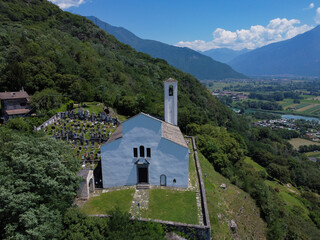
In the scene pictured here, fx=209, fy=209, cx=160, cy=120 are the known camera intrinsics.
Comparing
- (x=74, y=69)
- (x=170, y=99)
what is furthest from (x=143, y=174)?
(x=74, y=69)

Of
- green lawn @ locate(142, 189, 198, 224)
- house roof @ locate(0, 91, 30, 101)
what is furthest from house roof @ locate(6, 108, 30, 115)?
green lawn @ locate(142, 189, 198, 224)

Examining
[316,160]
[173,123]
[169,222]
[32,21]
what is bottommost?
[316,160]

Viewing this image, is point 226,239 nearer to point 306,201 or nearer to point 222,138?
point 222,138

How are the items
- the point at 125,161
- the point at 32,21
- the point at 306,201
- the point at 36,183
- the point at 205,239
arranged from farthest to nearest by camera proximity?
the point at 32,21
the point at 306,201
the point at 125,161
the point at 205,239
the point at 36,183

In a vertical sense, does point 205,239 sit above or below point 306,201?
above

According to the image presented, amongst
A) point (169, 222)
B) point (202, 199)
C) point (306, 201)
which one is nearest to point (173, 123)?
point (202, 199)

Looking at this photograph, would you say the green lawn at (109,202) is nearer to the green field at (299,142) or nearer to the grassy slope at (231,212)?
the grassy slope at (231,212)

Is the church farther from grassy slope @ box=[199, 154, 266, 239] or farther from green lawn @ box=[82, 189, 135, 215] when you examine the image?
grassy slope @ box=[199, 154, 266, 239]

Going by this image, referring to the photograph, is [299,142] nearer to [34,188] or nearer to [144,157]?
[144,157]

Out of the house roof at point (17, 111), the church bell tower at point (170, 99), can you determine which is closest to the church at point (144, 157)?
the church bell tower at point (170, 99)
